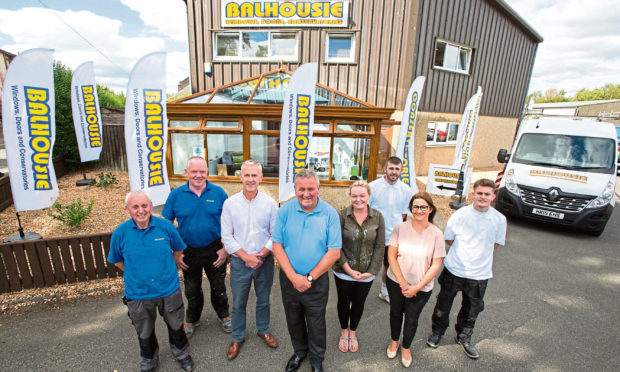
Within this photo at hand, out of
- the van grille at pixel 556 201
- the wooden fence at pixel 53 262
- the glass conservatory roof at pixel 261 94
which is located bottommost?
the wooden fence at pixel 53 262

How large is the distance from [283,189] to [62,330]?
369 centimetres

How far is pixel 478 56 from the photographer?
11828 mm

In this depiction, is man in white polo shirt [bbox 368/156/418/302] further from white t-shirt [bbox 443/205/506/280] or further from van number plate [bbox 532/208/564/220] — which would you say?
van number plate [bbox 532/208/564/220]

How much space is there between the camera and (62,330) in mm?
3229

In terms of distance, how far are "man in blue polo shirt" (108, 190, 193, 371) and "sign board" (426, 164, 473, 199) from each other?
653 centimetres

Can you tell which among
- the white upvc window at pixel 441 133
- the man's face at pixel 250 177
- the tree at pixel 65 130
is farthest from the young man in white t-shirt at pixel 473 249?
the tree at pixel 65 130

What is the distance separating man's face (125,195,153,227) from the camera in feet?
7.74

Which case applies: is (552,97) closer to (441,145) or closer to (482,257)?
(441,145)

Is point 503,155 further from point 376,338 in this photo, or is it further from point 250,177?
point 250,177

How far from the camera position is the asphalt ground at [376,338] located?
9.44 feet

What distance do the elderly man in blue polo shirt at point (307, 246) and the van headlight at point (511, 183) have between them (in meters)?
5.98

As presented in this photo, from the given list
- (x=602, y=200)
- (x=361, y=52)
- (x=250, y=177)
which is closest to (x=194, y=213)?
(x=250, y=177)

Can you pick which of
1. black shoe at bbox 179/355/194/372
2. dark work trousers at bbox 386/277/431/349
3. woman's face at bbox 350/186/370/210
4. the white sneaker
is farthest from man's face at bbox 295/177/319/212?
the white sneaker

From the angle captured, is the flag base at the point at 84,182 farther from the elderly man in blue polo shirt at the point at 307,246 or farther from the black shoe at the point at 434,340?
the black shoe at the point at 434,340
